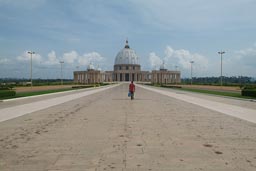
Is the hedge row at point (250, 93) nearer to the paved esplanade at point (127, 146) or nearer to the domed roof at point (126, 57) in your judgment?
the paved esplanade at point (127, 146)

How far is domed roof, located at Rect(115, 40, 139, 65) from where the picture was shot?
158 meters

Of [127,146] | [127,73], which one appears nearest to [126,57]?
[127,73]

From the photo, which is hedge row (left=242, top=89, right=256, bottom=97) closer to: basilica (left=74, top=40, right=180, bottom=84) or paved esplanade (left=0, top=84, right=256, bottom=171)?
paved esplanade (left=0, top=84, right=256, bottom=171)

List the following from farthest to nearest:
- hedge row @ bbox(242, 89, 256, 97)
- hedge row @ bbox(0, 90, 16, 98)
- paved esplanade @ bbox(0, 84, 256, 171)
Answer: hedge row @ bbox(242, 89, 256, 97) → hedge row @ bbox(0, 90, 16, 98) → paved esplanade @ bbox(0, 84, 256, 171)

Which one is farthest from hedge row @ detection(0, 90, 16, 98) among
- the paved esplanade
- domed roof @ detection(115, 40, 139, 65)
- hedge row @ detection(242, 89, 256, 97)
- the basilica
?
domed roof @ detection(115, 40, 139, 65)

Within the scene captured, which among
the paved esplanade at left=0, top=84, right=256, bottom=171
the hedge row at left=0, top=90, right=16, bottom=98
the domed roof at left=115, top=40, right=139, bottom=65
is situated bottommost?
the paved esplanade at left=0, top=84, right=256, bottom=171

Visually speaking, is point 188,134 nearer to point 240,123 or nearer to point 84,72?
point 240,123

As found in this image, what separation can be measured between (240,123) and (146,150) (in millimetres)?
5692

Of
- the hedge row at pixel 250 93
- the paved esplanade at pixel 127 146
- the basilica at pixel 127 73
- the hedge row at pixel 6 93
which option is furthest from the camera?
the basilica at pixel 127 73

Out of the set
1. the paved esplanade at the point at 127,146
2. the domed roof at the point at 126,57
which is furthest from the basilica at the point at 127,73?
the paved esplanade at the point at 127,146

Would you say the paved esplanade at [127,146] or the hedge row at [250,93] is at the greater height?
the hedge row at [250,93]

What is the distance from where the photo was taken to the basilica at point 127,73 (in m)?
144

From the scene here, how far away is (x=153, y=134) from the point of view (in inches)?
329

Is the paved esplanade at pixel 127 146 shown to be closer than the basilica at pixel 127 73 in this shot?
Yes
